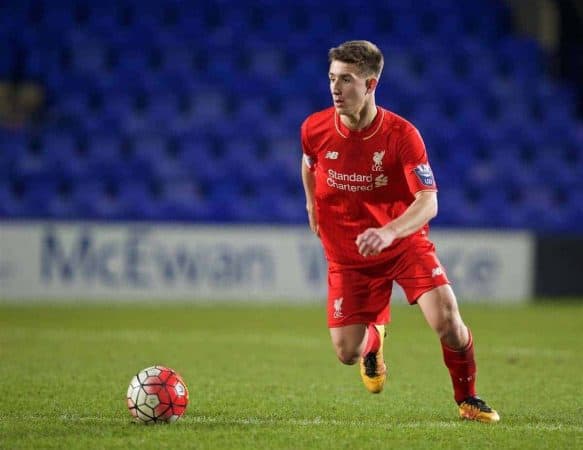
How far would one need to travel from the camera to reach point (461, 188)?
1609cm

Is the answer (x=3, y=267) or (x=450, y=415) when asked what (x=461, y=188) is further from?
(x=450, y=415)

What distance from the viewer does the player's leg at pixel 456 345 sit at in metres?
5.61

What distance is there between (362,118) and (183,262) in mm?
7773

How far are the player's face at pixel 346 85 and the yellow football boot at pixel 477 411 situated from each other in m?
1.67

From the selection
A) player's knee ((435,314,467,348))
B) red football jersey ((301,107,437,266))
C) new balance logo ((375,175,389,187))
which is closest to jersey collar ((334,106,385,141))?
red football jersey ((301,107,437,266))

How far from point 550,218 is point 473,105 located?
2.39 metres

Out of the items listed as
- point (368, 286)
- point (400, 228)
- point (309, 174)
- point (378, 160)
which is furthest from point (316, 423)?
point (309, 174)

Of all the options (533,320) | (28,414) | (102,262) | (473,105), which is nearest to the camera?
(28,414)

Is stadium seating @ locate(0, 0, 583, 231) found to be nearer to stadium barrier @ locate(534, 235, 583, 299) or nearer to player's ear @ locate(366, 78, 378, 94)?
stadium barrier @ locate(534, 235, 583, 299)

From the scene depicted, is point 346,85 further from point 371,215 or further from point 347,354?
point 347,354

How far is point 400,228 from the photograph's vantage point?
5262mm

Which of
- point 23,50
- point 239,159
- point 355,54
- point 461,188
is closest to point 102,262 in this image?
point 239,159

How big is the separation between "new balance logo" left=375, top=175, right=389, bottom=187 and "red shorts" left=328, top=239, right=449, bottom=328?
358 mm

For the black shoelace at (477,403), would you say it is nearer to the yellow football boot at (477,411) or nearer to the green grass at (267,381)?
the yellow football boot at (477,411)
